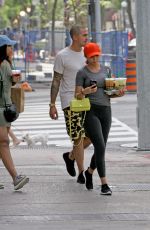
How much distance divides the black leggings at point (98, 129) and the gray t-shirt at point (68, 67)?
2.97ft

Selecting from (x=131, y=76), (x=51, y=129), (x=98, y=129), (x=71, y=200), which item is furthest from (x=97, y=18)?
(x=71, y=200)

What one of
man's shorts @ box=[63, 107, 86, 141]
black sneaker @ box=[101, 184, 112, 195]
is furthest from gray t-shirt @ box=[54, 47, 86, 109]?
black sneaker @ box=[101, 184, 112, 195]

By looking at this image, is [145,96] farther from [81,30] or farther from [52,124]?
[52,124]

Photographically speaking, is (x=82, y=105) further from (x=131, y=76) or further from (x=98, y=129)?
(x=131, y=76)

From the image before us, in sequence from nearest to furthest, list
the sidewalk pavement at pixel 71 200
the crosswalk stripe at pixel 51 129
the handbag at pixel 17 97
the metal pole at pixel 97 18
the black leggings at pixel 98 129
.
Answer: the sidewalk pavement at pixel 71 200 < the black leggings at pixel 98 129 < the handbag at pixel 17 97 < the crosswalk stripe at pixel 51 129 < the metal pole at pixel 97 18

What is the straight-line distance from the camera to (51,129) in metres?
21.9

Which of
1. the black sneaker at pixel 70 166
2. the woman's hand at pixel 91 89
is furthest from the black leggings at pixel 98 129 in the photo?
the black sneaker at pixel 70 166

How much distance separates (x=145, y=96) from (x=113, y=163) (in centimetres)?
231

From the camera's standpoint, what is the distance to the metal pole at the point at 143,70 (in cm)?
1588

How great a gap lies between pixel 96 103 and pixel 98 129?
1.00 ft

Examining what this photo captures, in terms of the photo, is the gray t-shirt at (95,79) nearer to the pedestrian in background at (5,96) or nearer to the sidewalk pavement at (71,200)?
the pedestrian in background at (5,96)

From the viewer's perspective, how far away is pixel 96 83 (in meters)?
10.6

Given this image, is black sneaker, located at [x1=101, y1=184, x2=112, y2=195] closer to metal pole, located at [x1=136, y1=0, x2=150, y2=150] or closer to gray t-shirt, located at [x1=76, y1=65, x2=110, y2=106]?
gray t-shirt, located at [x1=76, y1=65, x2=110, y2=106]

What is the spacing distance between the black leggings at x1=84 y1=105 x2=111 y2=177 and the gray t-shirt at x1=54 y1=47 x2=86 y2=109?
35.7 inches
